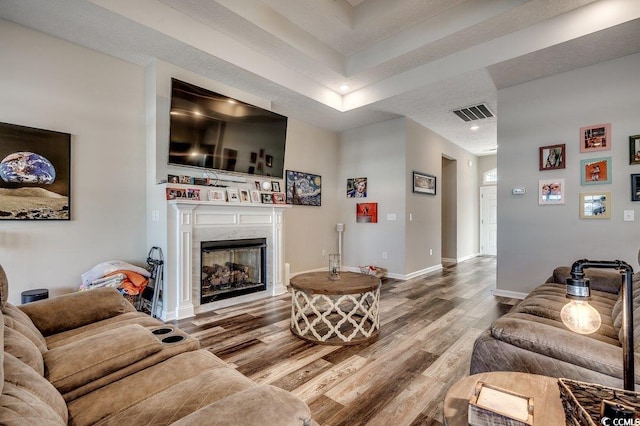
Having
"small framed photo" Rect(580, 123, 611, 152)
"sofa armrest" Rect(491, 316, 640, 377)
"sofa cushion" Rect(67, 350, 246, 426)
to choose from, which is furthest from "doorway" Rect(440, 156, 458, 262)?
"sofa cushion" Rect(67, 350, 246, 426)

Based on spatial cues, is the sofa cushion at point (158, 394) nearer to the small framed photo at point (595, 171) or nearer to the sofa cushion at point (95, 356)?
the sofa cushion at point (95, 356)

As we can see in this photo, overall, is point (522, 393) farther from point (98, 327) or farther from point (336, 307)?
point (98, 327)

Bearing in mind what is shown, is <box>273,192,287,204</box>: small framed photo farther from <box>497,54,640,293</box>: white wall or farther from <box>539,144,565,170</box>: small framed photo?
<box>539,144,565,170</box>: small framed photo

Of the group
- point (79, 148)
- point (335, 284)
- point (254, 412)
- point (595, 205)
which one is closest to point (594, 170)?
point (595, 205)

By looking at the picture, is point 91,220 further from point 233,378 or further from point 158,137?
point 233,378

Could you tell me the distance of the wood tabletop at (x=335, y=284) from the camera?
2605mm

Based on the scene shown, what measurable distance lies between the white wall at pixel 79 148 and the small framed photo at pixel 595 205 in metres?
5.30

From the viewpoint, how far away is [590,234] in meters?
3.57

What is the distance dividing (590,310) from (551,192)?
371cm

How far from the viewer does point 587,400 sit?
793 mm

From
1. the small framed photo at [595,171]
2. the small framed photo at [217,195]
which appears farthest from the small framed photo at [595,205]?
the small framed photo at [217,195]

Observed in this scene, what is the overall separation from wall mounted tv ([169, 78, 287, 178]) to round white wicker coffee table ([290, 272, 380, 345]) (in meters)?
1.98

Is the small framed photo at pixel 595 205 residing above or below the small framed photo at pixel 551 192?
below

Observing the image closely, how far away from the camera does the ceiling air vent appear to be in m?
4.93
